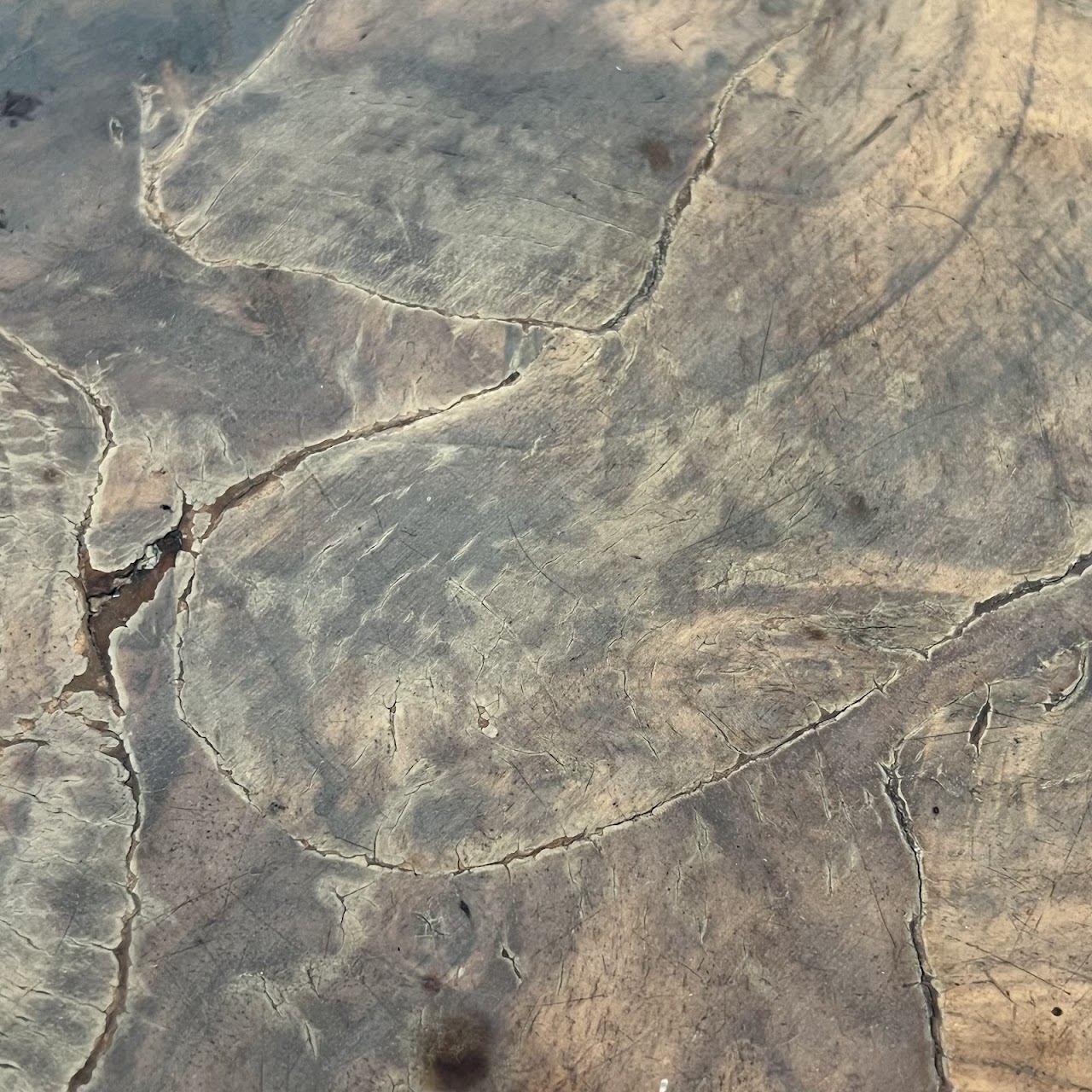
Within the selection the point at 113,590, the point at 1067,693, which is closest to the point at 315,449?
the point at 113,590

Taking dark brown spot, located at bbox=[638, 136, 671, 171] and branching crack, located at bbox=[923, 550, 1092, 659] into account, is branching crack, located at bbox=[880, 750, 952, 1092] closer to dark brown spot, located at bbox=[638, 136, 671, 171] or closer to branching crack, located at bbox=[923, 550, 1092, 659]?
branching crack, located at bbox=[923, 550, 1092, 659]

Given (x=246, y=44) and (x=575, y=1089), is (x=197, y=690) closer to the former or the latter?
(x=575, y=1089)

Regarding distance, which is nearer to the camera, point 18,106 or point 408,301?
point 408,301

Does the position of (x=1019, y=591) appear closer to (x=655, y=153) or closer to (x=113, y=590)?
(x=655, y=153)

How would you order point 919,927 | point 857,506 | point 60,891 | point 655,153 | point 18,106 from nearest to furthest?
point 919,927, point 60,891, point 857,506, point 655,153, point 18,106

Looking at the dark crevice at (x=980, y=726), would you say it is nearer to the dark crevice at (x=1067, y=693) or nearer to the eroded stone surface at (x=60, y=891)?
the dark crevice at (x=1067, y=693)

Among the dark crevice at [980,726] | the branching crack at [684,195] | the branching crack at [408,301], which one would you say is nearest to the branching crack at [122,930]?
the branching crack at [408,301]

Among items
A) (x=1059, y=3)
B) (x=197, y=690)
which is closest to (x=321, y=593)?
(x=197, y=690)
